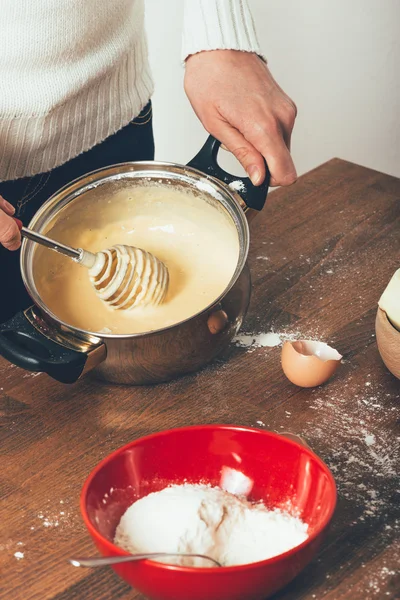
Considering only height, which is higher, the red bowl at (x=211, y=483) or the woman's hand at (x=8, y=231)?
the woman's hand at (x=8, y=231)

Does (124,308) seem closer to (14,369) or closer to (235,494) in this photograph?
(14,369)

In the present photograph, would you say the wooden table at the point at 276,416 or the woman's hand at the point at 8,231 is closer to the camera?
the wooden table at the point at 276,416

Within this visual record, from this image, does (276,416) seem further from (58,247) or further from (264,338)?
(58,247)

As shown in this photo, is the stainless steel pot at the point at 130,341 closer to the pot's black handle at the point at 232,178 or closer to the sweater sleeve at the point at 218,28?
the pot's black handle at the point at 232,178

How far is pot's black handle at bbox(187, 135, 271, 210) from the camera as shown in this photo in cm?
102

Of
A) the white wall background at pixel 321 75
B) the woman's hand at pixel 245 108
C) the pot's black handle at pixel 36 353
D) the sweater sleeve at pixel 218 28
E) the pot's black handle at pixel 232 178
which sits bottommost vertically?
the white wall background at pixel 321 75

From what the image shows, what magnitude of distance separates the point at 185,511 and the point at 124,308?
368 millimetres

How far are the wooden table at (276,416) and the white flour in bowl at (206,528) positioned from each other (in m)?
0.06

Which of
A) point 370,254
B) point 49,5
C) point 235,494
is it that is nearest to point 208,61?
point 49,5

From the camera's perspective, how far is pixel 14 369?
39.9 inches

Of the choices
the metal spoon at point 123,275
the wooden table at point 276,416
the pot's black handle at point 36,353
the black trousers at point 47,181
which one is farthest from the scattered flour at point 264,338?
the black trousers at point 47,181

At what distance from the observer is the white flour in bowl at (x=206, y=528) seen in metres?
0.66

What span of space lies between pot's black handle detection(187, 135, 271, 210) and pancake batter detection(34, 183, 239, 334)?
1.7 inches

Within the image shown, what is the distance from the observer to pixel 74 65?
1103 mm
